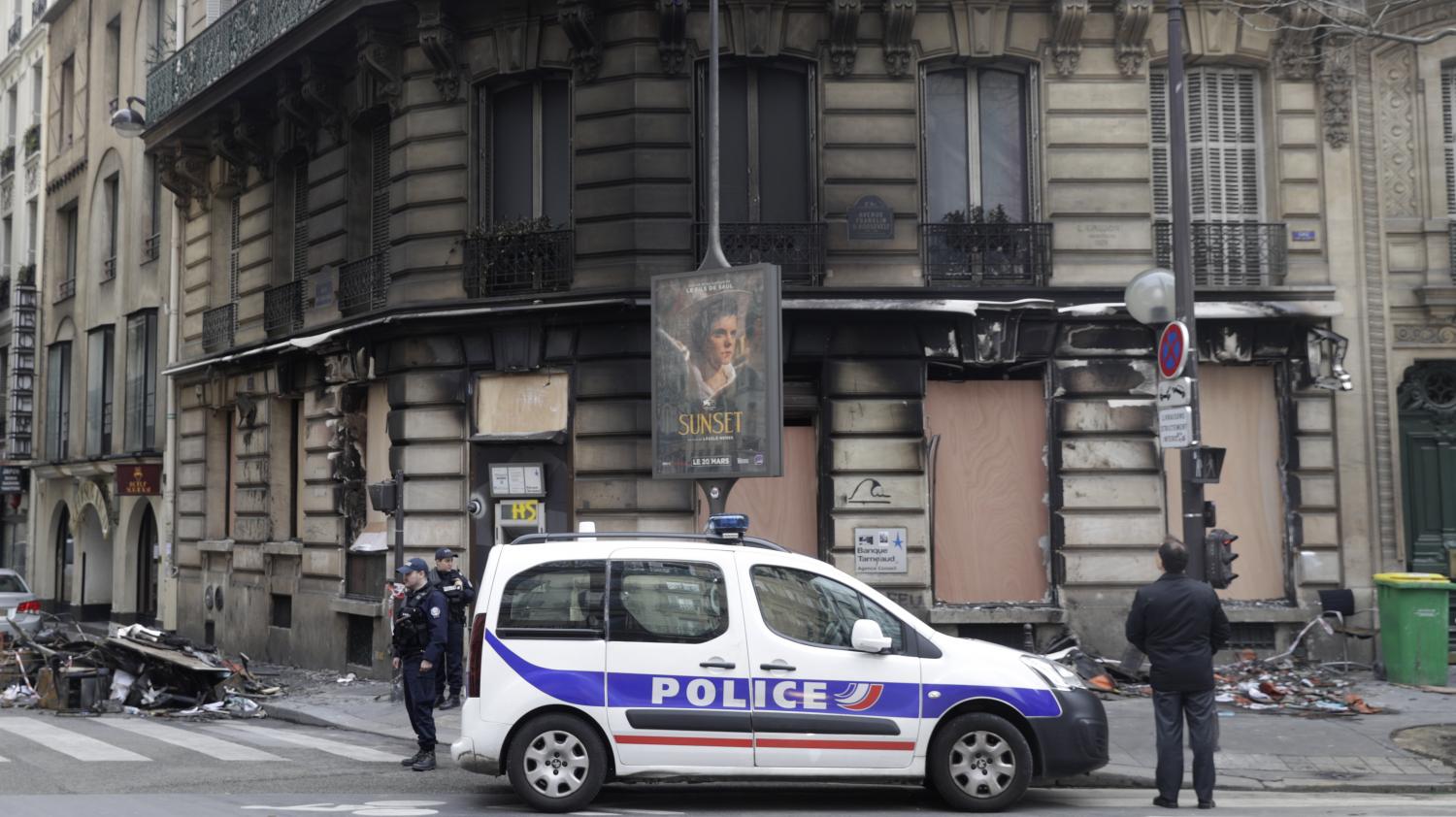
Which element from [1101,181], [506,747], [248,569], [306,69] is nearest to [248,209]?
[306,69]

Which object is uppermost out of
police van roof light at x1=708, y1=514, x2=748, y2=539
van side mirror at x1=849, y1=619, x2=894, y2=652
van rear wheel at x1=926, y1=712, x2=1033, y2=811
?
police van roof light at x1=708, y1=514, x2=748, y2=539

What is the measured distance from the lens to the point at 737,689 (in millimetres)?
9406

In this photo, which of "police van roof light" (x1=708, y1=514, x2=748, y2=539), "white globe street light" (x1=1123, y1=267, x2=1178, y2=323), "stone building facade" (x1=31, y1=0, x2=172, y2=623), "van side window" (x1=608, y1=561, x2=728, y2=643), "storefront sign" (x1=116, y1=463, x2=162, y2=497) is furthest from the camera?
"stone building facade" (x1=31, y1=0, x2=172, y2=623)

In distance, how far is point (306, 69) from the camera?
19.5m

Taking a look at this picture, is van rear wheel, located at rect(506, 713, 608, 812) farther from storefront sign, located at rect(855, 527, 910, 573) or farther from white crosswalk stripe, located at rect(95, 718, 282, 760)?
storefront sign, located at rect(855, 527, 910, 573)

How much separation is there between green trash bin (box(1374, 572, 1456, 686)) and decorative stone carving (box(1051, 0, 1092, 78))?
677 centimetres

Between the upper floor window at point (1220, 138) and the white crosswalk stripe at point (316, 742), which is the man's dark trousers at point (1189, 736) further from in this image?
the upper floor window at point (1220, 138)

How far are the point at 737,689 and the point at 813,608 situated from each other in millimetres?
758

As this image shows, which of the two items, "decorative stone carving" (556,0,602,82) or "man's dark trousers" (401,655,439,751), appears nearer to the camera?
"man's dark trousers" (401,655,439,751)

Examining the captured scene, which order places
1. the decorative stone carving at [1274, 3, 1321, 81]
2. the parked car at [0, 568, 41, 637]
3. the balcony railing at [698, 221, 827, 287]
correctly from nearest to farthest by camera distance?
the balcony railing at [698, 221, 827, 287] → the decorative stone carving at [1274, 3, 1321, 81] → the parked car at [0, 568, 41, 637]

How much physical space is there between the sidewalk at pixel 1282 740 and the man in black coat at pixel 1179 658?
3.70 feet

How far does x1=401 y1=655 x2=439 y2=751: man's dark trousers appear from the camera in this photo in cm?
1148

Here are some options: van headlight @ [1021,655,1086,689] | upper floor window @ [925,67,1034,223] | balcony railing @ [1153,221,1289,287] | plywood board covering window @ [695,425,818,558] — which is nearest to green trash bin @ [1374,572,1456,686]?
balcony railing @ [1153,221,1289,287]

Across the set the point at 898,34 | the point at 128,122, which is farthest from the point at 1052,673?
the point at 128,122
